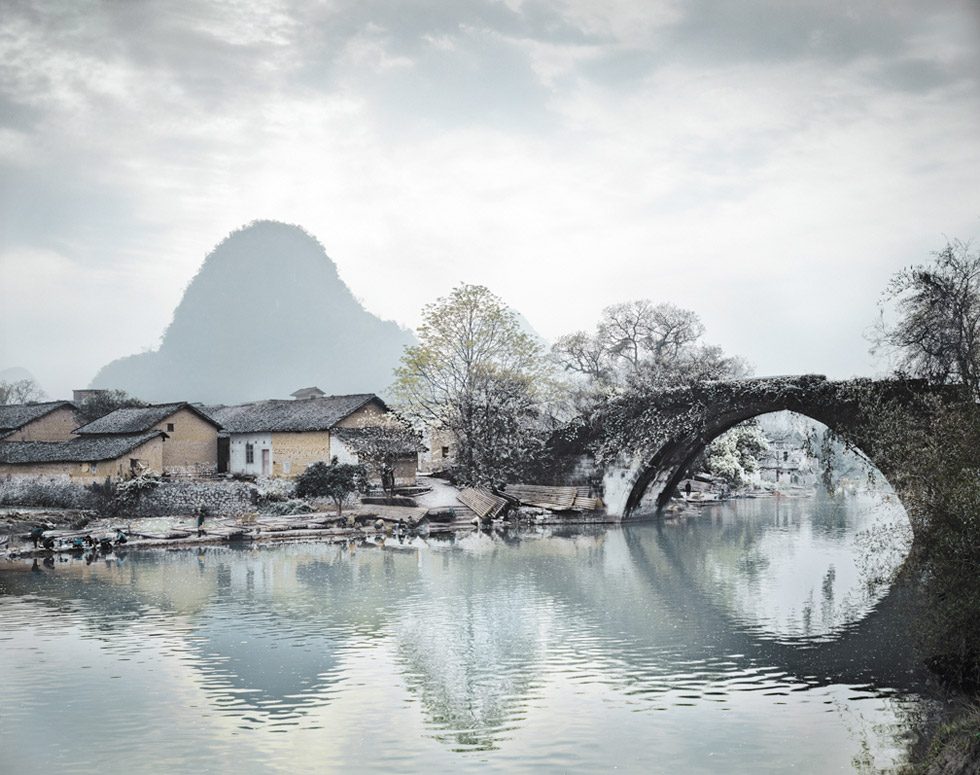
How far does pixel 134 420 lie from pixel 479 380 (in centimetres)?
1198

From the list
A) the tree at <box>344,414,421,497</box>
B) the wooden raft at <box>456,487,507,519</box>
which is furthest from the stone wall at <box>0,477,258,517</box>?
the wooden raft at <box>456,487,507,519</box>

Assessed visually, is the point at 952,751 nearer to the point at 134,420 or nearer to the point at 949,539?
the point at 949,539

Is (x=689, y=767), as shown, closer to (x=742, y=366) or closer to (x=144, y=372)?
(x=742, y=366)

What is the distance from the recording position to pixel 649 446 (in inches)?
1000

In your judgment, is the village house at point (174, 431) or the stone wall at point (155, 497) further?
the village house at point (174, 431)

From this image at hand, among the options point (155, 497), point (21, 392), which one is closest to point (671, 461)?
point (155, 497)

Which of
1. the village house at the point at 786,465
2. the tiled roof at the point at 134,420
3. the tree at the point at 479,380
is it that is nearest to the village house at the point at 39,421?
the tiled roof at the point at 134,420

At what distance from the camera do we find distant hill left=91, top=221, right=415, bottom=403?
94125 millimetres

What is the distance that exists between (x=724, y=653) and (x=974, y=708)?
3.52 metres

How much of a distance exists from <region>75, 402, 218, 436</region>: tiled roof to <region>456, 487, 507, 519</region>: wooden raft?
33.7 ft

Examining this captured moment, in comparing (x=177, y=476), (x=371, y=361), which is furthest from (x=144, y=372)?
(x=177, y=476)

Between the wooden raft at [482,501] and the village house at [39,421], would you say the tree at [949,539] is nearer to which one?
the wooden raft at [482,501]

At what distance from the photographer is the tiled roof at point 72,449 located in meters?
26.3

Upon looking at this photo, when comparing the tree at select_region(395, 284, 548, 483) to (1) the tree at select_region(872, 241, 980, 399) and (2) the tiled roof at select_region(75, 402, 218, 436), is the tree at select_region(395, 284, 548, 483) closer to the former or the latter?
(2) the tiled roof at select_region(75, 402, 218, 436)
